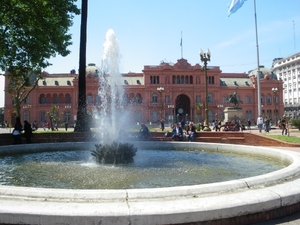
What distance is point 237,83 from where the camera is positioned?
231 ft

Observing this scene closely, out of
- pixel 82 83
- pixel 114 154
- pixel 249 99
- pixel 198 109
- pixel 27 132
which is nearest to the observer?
pixel 114 154

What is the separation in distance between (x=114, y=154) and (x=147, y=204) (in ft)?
17.2

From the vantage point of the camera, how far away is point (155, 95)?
210 ft

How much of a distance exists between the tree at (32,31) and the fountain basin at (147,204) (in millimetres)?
13511

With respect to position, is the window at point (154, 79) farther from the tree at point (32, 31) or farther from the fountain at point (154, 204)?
the fountain at point (154, 204)

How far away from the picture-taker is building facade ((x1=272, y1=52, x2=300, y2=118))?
89688mm

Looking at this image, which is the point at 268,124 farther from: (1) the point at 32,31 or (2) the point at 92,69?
(2) the point at 92,69

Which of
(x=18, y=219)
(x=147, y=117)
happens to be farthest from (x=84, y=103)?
(x=147, y=117)

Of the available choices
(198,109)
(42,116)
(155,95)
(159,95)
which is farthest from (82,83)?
(42,116)

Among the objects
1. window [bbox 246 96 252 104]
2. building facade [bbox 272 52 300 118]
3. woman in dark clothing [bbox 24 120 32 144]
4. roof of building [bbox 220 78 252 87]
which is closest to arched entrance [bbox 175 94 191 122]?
roof of building [bbox 220 78 252 87]

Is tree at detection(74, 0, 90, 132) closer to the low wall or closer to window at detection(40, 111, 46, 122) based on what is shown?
the low wall

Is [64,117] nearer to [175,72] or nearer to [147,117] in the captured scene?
[147,117]

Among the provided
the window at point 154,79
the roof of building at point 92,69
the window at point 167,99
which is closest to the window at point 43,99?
the roof of building at point 92,69

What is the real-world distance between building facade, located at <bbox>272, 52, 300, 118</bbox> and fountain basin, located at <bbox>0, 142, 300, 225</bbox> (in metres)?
92.0
